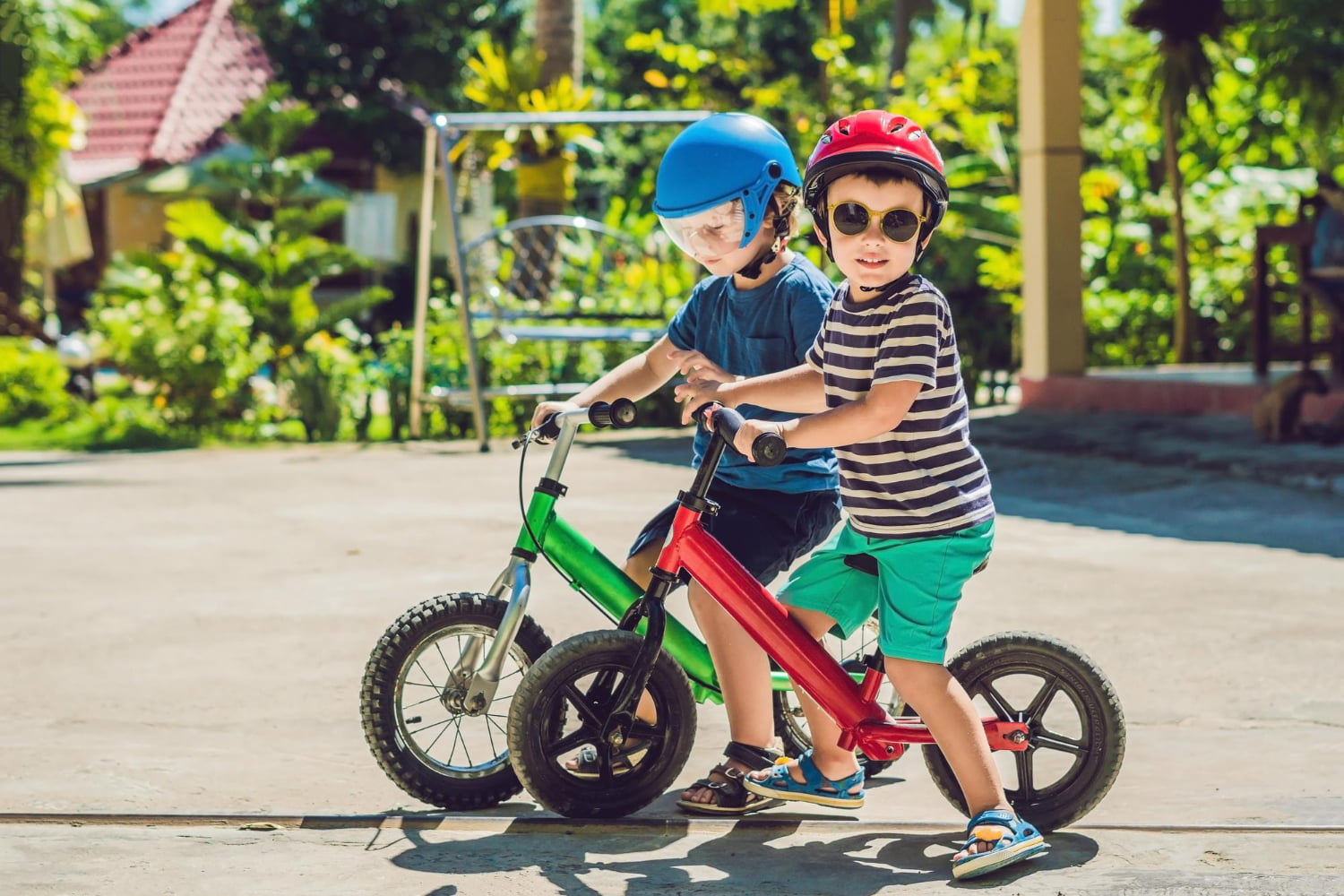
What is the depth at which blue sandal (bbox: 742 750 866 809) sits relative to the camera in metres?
3.80

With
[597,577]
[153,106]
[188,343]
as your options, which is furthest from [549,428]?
[153,106]

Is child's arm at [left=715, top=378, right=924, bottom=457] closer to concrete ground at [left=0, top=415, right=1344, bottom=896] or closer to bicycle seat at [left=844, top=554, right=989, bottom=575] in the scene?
bicycle seat at [left=844, top=554, right=989, bottom=575]

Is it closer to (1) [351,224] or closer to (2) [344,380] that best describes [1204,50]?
(2) [344,380]

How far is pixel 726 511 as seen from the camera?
4.04 meters

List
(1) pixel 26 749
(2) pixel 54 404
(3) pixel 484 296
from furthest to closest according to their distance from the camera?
(2) pixel 54 404
(3) pixel 484 296
(1) pixel 26 749

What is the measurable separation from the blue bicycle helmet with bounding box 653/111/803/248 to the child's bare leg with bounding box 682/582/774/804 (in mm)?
791

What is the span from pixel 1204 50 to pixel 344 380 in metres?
7.96

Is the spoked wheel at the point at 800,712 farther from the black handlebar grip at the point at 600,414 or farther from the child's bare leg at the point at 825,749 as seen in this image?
the black handlebar grip at the point at 600,414

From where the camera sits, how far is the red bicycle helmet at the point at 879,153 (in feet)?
11.5

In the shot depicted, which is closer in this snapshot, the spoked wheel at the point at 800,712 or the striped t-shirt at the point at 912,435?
the striped t-shirt at the point at 912,435

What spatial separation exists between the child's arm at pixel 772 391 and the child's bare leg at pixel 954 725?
1.79 feet

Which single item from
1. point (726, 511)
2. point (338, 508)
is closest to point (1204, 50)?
point (338, 508)

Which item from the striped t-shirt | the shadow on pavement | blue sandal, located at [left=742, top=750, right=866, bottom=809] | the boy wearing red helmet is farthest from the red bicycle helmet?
the shadow on pavement

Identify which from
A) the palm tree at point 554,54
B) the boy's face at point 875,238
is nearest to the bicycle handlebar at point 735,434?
the boy's face at point 875,238
